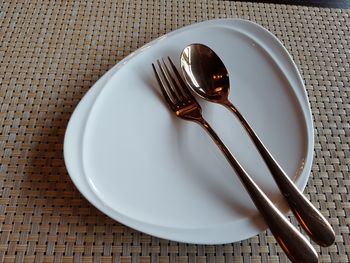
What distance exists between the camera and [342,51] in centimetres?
55

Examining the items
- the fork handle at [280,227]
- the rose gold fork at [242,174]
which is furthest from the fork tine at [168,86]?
the fork handle at [280,227]

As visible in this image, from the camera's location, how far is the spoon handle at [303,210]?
34cm

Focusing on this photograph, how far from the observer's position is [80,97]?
47 centimetres

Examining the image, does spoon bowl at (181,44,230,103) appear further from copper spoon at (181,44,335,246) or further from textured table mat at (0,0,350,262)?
textured table mat at (0,0,350,262)

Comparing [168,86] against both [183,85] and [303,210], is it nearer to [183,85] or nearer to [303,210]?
[183,85]

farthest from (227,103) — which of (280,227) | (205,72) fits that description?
(280,227)

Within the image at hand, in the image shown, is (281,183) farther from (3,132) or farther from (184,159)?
(3,132)

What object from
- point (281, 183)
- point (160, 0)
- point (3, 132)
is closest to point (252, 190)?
point (281, 183)

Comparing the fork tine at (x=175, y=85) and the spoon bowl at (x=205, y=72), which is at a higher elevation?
the spoon bowl at (x=205, y=72)

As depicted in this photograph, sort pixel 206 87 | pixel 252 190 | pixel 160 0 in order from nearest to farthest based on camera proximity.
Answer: pixel 252 190 → pixel 206 87 → pixel 160 0

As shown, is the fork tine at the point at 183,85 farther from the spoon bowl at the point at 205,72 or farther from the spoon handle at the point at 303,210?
the spoon handle at the point at 303,210

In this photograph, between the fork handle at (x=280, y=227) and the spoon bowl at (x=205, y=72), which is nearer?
the fork handle at (x=280, y=227)

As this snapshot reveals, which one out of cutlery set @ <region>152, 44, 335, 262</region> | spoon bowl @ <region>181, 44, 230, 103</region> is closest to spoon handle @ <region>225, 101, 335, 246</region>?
cutlery set @ <region>152, 44, 335, 262</region>

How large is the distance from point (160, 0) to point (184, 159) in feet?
1.07
